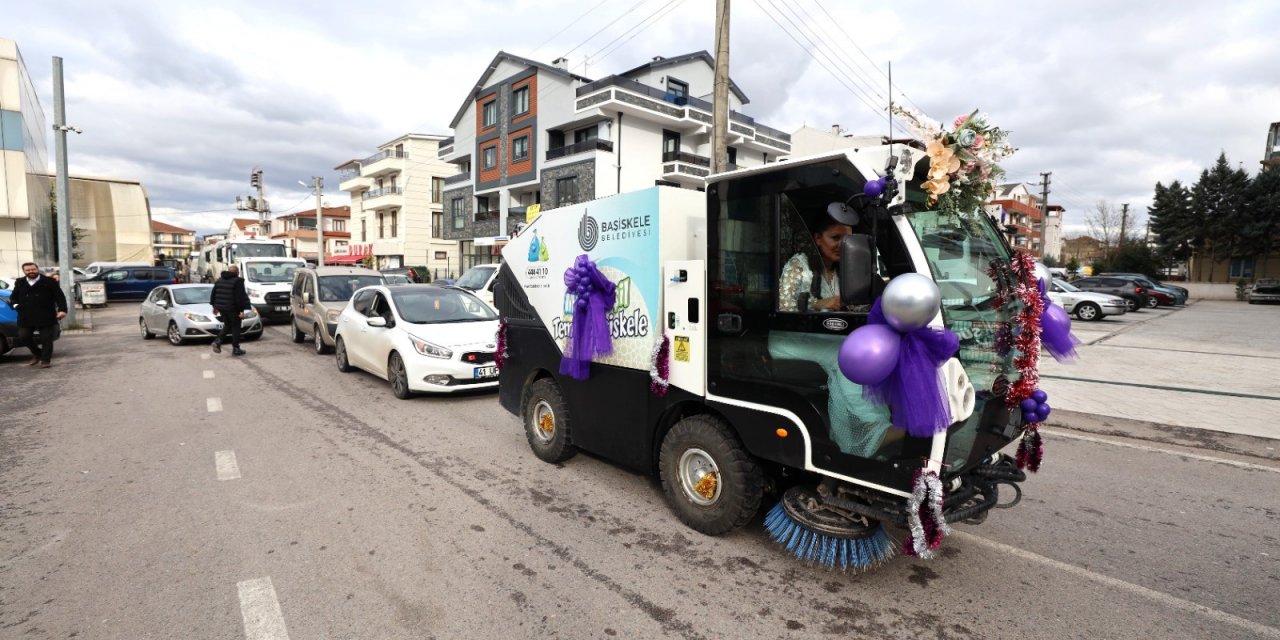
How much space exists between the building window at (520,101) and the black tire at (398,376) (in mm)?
30922

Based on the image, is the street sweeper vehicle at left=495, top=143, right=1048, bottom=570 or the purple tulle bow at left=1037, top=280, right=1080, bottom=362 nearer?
the street sweeper vehicle at left=495, top=143, right=1048, bottom=570

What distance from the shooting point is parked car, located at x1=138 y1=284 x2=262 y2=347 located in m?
13.2

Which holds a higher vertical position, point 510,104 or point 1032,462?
point 510,104

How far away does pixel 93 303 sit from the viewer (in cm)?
2344

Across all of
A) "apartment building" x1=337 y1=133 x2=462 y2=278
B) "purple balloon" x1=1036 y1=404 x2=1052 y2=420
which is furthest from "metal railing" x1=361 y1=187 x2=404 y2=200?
"purple balloon" x1=1036 y1=404 x2=1052 y2=420

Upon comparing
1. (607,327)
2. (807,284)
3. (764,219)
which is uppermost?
(764,219)

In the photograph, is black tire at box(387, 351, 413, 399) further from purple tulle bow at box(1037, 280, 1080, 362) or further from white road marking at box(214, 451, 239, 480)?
purple tulle bow at box(1037, 280, 1080, 362)

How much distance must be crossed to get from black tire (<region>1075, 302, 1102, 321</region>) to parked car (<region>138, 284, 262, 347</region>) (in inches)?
1007

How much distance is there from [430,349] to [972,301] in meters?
6.57

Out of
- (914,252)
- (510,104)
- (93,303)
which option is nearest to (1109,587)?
(914,252)

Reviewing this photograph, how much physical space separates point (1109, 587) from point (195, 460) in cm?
703

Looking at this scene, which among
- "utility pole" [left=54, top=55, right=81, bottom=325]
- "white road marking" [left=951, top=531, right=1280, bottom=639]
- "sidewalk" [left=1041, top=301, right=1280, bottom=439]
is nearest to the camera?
"white road marking" [left=951, top=531, right=1280, bottom=639]

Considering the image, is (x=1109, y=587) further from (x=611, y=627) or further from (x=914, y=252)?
(x=611, y=627)

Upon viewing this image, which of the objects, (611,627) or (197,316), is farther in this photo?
(197,316)
